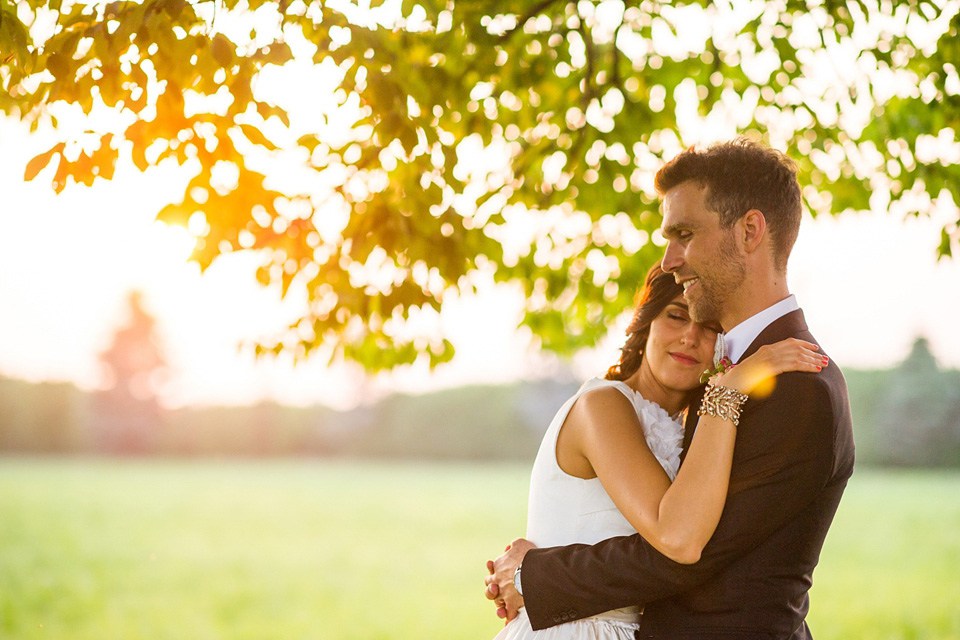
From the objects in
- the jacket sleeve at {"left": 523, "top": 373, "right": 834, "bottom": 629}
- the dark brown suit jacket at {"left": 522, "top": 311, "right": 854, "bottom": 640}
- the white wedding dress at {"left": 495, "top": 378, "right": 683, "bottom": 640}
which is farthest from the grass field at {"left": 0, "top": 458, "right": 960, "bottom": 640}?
the jacket sleeve at {"left": 523, "top": 373, "right": 834, "bottom": 629}

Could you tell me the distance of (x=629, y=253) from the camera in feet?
25.2

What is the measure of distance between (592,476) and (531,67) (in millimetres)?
3592

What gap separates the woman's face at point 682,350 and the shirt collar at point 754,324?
1.24ft

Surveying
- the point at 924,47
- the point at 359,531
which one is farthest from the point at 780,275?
the point at 359,531

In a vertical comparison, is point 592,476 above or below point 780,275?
below

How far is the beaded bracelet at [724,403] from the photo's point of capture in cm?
265

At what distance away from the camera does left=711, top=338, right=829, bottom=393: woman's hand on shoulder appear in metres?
2.61

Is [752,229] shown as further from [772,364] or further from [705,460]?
[705,460]

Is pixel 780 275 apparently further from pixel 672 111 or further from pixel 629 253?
pixel 629 253

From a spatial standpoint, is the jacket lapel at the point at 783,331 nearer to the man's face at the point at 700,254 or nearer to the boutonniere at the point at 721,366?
the boutonniere at the point at 721,366

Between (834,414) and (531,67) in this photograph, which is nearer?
(834,414)

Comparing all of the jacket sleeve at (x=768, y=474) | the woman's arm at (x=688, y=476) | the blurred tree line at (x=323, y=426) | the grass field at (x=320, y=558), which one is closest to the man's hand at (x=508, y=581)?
the woman's arm at (x=688, y=476)

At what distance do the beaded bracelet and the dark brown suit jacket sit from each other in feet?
0.12

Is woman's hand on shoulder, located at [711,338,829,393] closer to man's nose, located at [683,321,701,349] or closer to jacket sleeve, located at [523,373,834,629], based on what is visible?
jacket sleeve, located at [523,373,834,629]
